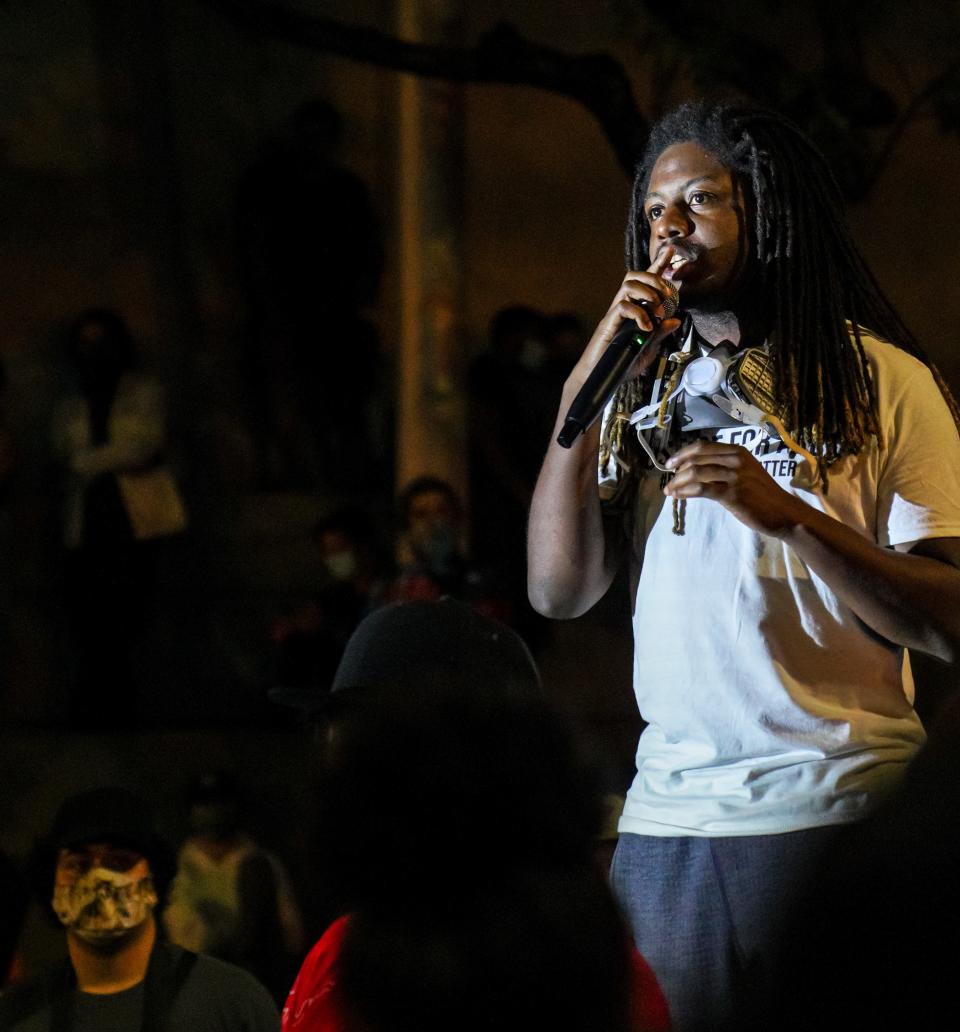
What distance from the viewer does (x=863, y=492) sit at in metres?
2.17

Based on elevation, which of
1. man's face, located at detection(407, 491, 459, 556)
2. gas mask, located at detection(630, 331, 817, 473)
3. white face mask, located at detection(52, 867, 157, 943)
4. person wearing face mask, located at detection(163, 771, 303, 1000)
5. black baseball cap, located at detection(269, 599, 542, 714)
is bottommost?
person wearing face mask, located at detection(163, 771, 303, 1000)

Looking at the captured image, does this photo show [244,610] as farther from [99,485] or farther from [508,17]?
[508,17]

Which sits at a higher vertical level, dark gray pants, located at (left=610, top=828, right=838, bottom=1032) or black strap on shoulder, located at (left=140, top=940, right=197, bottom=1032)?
dark gray pants, located at (left=610, top=828, right=838, bottom=1032)

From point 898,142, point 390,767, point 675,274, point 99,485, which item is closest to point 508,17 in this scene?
point 898,142

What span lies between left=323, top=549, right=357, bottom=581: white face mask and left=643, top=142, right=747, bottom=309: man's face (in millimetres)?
4355

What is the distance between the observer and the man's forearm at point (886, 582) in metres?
2.02

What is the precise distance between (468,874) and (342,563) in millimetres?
5467

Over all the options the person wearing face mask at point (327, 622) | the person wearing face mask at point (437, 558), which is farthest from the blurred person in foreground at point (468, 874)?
the person wearing face mask at point (327, 622)

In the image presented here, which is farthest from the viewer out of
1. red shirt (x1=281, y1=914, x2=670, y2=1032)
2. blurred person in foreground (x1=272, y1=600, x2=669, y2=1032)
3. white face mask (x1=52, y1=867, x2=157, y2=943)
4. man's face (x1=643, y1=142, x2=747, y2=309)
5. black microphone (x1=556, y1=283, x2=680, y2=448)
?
white face mask (x1=52, y1=867, x2=157, y2=943)

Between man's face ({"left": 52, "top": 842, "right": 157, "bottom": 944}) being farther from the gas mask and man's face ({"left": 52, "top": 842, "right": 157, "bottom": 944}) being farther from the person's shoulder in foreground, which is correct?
the gas mask

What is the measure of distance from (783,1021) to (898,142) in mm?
7182

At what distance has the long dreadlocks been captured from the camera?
7.07 ft

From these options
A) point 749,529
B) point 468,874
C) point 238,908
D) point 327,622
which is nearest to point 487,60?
point 327,622

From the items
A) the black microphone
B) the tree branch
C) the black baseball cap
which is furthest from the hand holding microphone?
the tree branch
